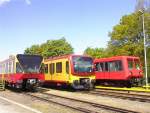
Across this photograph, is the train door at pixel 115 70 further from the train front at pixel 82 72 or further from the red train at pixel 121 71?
the train front at pixel 82 72

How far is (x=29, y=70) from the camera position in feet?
93.0

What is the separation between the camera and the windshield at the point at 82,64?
2847cm

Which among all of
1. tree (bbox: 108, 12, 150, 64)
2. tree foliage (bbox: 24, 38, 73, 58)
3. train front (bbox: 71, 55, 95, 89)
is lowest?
train front (bbox: 71, 55, 95, 89)

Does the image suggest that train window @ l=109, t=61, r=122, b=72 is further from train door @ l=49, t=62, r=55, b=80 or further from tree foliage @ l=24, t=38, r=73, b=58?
tree foliage @ l=24, t=38, r=73, b=58

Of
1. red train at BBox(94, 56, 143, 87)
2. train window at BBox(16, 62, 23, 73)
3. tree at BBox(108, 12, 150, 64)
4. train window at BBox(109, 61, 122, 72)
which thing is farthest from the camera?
tree at BBox(108, 12, 150, 64)

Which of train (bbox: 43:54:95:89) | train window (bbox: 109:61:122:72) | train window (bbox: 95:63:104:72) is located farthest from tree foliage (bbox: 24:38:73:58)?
train (bbox: 43:54:95:89)

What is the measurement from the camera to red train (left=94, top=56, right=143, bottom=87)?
3152 centimetres

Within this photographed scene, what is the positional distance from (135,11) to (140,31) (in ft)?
12.4

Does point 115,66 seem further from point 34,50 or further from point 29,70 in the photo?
point 34,50

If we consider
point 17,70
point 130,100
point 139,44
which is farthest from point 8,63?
point 139,44

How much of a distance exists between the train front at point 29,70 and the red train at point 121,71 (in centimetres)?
684

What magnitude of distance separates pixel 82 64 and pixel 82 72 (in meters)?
0.62

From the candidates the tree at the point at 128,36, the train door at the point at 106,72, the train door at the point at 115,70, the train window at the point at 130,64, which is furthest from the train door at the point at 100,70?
the tree at the point at 128,36

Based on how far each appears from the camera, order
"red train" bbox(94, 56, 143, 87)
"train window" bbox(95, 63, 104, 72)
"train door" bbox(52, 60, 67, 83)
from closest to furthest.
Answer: "train door" bbox(52, 60, 67, 83) → "red train" bbox(94, 56, 143, 87) → "train window" bbox(95, 63, 104, 72)
